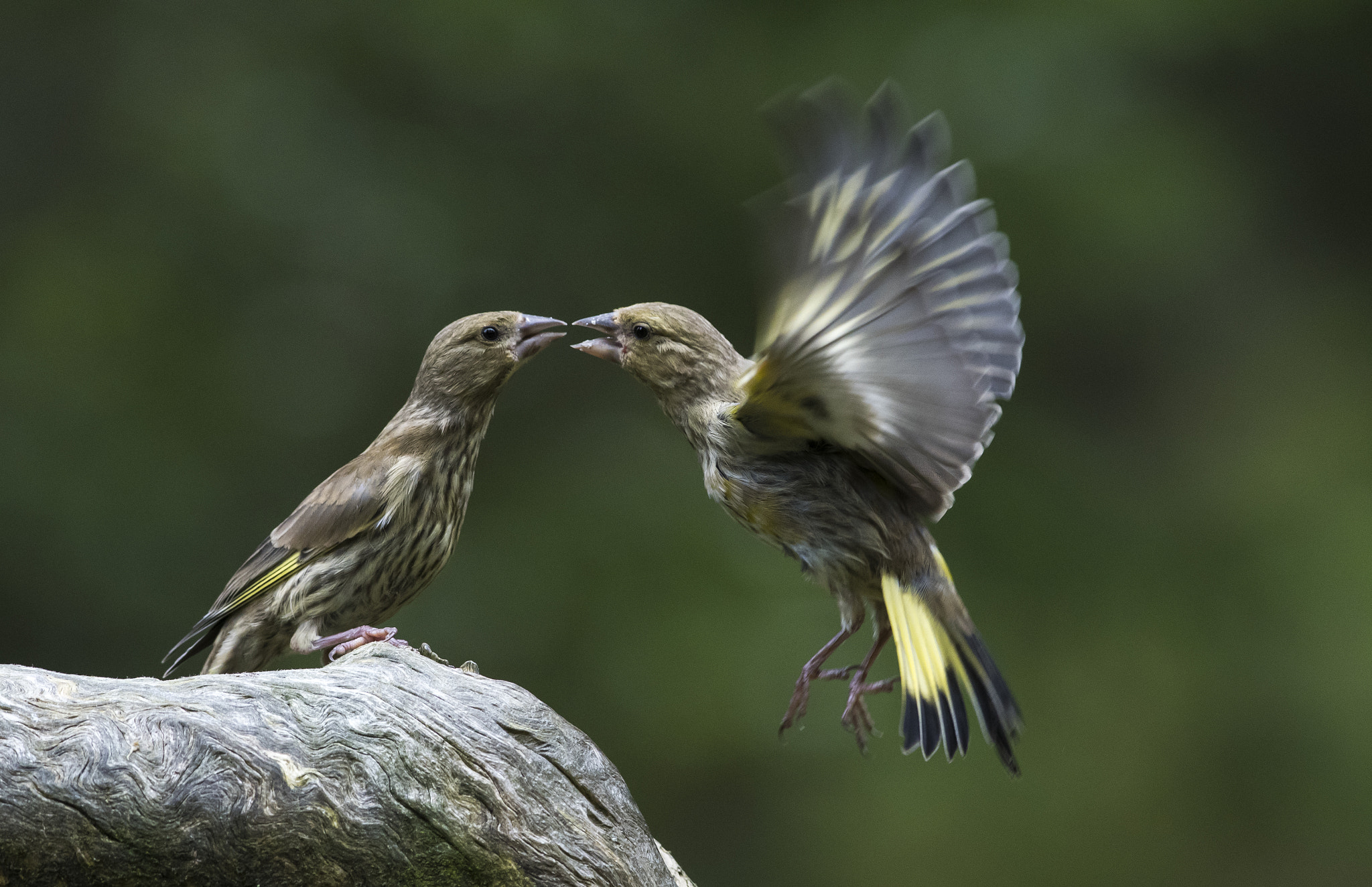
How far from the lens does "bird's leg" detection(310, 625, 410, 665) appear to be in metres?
3.30

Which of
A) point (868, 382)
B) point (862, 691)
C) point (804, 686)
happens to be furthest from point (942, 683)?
point (868, 382)

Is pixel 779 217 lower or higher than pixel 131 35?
lower

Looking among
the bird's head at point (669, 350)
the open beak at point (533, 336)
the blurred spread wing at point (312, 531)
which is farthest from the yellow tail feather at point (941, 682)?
the blurred spread wing at point (312, 531)

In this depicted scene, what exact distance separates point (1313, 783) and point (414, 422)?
5.09 meters

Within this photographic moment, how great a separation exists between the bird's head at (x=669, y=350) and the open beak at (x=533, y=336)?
146 millimetres

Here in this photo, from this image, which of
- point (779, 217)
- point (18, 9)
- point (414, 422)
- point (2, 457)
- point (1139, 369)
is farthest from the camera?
point (1139, 369)

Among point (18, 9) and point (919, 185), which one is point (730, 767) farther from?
point (18, 9)

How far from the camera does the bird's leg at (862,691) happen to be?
11.2ft

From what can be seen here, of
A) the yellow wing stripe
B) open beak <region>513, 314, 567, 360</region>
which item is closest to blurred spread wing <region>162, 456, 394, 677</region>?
the yellow wing stripe

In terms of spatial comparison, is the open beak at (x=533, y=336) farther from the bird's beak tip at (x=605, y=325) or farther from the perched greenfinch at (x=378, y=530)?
the bird's beak tip at (x=605, y=325)

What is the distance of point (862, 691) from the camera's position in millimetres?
3430

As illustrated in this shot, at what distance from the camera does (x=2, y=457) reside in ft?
19.4

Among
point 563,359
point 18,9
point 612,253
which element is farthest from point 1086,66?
point 18,9

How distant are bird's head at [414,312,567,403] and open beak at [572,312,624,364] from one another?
135 mm
